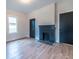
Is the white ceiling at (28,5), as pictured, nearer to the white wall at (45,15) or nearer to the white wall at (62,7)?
the white wall at (45,15)

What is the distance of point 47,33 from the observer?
6.30m

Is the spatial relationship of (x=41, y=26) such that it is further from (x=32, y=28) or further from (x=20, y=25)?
(x=20, y=25)

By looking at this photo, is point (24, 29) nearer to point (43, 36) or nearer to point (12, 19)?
point (12, 19)

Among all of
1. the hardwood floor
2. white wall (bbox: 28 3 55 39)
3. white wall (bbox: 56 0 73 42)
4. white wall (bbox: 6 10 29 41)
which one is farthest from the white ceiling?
the hardwood floor

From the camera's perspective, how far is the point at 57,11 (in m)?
5.90

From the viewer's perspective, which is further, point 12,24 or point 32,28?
point 32,28

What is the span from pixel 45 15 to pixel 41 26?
0.93m

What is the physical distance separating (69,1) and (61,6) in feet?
2.18

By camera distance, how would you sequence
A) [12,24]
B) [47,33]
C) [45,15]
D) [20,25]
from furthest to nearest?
[20,25], [12,24], [45,15], [47,33]

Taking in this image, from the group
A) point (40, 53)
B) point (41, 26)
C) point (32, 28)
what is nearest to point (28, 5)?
point (41, 26)

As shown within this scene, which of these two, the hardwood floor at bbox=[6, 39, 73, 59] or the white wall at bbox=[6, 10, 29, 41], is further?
the white wall at bbox=[6, 10, 29, 41]

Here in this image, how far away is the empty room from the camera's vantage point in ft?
15.9

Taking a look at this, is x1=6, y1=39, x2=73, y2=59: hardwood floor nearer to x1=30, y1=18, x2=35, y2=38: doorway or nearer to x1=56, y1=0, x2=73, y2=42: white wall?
x1=56, y1=0, x2=73, y2=42: white wall

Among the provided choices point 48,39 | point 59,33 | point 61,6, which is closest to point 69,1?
point 61,6
